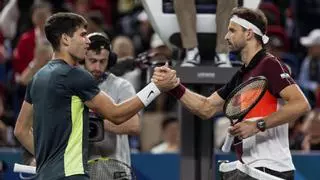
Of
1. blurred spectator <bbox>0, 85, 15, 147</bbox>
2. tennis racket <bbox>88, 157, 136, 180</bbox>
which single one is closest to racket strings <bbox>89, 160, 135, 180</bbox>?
tennis racket <bbox>88, 157, 136, 180</bbox>

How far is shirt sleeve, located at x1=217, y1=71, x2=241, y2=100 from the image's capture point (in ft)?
25.7

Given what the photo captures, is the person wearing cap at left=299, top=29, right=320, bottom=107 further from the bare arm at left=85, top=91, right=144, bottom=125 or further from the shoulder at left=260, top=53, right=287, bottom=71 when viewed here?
the bare arm at left=85, top=91, right=144, bottom=125

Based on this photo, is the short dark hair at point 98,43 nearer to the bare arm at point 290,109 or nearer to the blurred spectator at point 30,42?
the bare arm at point 290,109

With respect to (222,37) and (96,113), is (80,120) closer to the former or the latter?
(96,113)

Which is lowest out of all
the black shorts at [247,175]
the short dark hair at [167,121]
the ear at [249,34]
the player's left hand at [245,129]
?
the short dark hair at [167,121]

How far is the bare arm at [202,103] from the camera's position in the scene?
806cm

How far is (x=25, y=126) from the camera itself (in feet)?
25.6

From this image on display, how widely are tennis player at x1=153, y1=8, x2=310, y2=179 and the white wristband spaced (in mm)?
93

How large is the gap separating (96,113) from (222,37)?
1648mm

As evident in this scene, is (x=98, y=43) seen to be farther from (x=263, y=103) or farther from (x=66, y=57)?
(x=263, y=103)

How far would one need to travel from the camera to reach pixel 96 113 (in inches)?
299

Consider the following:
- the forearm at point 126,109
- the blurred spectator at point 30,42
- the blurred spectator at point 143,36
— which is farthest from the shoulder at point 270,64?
the blurred spectator at point 143,36

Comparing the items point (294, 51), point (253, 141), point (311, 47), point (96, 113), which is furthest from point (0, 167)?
point (294, 51)

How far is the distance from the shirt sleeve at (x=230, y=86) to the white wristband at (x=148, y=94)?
2.08 feet
